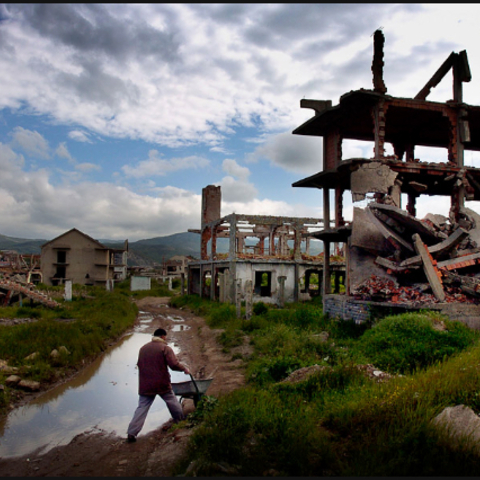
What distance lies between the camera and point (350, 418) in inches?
216

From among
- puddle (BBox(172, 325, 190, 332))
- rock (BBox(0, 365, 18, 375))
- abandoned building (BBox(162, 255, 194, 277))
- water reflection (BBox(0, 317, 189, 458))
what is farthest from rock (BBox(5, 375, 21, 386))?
abandoned building (BBox(162, 255, 194, 277))

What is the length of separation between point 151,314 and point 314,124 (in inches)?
712

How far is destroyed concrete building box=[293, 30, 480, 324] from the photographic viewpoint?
1241 centimetres

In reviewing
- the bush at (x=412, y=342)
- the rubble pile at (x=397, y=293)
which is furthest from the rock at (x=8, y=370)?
the rubble pile at (x=397, y=293)

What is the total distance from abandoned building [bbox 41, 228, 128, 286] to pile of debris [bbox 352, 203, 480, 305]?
3948 cm

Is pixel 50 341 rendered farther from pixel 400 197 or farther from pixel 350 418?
pixel 400 197

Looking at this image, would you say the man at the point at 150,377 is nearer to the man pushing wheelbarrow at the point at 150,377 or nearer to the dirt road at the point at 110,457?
the man pushing wheelbarrow at the point at 150,377

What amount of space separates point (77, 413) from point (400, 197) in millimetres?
12447

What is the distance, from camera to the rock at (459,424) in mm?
4461

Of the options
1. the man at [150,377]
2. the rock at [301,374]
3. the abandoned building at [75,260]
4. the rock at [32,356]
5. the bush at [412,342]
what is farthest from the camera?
the abandoned building at [75,260]

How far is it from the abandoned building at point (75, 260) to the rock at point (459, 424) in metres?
46.1

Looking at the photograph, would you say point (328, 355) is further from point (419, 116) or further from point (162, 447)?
point (419, 116)

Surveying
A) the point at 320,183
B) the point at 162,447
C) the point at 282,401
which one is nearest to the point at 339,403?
the point at 282,401

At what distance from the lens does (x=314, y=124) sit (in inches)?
670
